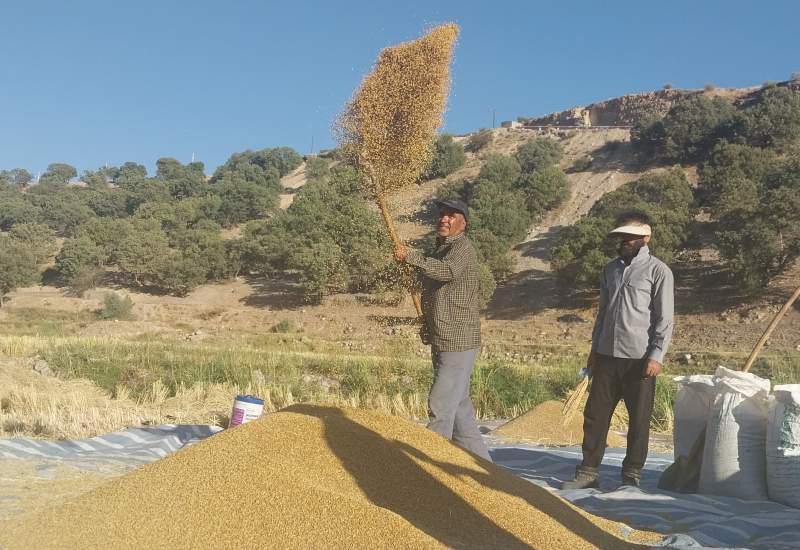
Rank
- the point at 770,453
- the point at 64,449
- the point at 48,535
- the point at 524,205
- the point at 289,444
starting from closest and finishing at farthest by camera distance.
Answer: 1. the point at 48,535
2. the point at 289,444
3. the point at 770,453
4. the point at 64,449
5. the point at 524,205

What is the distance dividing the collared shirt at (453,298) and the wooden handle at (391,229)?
0.16m

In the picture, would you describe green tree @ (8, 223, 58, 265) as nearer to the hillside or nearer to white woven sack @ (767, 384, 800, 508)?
the hillside

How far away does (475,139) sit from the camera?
5850 cm

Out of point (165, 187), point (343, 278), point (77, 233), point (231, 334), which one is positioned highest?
point (165, 187)

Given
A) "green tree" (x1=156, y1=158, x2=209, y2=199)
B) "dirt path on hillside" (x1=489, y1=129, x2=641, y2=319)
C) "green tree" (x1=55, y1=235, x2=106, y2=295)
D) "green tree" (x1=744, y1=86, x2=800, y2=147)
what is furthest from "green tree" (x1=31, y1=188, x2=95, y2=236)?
"green tree" (x1=744, y1=86, x2=800, y2=147)

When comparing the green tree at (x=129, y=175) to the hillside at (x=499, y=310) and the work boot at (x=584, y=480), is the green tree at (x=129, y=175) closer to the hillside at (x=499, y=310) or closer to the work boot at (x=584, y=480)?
the hillside at (x=499, y=310)

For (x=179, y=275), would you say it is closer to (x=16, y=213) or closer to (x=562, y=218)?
(x=562, y=218)

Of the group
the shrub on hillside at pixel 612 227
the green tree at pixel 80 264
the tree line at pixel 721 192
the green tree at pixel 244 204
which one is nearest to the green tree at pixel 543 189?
the tree line at pixel 721 192

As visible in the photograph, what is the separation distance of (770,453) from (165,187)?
201 feet

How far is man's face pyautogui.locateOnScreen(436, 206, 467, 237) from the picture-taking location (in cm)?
375

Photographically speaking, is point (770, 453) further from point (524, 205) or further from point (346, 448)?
point (524, 205)

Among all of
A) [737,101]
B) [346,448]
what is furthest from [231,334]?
[737,101]

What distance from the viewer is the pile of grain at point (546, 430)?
6.02 metres

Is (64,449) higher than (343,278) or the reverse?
the reverse
